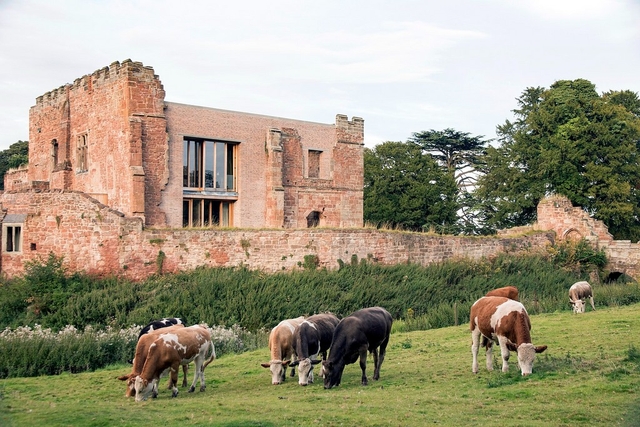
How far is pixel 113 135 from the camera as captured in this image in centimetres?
3416

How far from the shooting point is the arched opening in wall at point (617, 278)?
38.6 meters

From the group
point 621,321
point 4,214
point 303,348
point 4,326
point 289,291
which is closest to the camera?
point 303,348

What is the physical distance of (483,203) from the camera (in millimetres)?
51812

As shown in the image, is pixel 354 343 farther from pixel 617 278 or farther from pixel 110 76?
pixel 617 278

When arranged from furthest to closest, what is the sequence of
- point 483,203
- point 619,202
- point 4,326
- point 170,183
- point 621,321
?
1. point 483,203
2. point 619,202
3. point 170,183
4. point 4,326
5. point 621,321

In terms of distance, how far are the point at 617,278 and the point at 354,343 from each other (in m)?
29.0

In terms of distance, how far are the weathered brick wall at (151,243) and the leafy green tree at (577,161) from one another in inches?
625

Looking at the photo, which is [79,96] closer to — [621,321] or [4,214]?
[4,214]

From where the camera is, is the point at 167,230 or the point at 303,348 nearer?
the point at 303,348

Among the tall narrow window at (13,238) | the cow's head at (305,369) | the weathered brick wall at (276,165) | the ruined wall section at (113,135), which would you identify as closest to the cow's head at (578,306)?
the cow's head at (305,369)

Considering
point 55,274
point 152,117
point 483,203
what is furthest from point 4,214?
point 483,203

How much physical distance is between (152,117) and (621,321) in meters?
20.9

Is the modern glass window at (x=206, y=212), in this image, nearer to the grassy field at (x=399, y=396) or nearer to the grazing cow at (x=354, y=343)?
the grassy field at (x=399, y=396)

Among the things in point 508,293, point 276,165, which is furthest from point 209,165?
point 508,293
